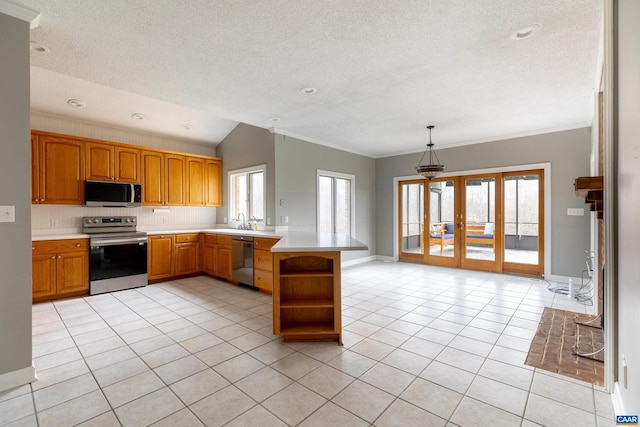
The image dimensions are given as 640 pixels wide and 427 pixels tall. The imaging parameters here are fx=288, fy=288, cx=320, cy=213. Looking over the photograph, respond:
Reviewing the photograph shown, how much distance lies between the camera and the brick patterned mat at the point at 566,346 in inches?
88.0

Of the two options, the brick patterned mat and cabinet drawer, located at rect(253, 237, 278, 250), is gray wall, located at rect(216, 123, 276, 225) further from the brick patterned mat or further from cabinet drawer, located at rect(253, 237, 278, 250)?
the brick patterned mat

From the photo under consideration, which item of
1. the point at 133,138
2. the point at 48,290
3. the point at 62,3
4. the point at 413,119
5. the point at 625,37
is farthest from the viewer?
the point at 133,138

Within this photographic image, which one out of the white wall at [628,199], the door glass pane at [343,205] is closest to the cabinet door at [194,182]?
the door glass pane at [343,205]

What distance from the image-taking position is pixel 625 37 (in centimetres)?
157

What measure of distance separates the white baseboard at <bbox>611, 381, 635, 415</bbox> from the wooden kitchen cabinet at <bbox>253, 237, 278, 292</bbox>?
3.53m

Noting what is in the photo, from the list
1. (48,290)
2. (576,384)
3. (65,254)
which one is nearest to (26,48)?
(65,254)

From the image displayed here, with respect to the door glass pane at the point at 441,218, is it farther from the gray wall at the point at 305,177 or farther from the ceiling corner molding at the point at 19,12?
the ceiling corner molding at the point at 19,12

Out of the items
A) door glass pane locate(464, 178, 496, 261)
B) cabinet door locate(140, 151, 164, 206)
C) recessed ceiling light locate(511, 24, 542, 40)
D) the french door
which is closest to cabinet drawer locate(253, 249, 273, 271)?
cabinet door locate(140, 151, 164, 206)

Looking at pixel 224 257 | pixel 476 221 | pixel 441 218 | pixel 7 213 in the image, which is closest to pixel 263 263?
pixel 224 257

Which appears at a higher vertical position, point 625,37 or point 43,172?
point 625,37

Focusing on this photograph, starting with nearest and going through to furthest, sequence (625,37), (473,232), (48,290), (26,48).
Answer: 1. (625,37)
2. (26,48)
3. (48,290)
4. (473,232)

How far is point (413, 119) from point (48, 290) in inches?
226

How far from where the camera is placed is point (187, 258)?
5402mm

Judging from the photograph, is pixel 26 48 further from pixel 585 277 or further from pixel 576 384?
pixel 585 277
